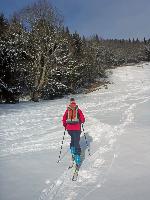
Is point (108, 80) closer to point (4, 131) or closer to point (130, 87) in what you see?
point (130, 87)

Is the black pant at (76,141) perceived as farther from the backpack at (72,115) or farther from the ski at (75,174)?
the ski at (75,174)

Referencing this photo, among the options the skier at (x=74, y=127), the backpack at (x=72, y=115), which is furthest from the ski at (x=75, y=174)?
the backpack at (x=72, y=115)

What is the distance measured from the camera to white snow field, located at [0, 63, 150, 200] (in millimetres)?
10656

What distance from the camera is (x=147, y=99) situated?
→ 36.1 m

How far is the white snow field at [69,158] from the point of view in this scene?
10656 mm

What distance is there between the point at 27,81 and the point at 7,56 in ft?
18.6

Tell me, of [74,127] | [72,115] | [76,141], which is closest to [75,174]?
[76,141]

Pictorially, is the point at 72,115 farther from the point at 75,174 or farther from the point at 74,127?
the point at 75,174

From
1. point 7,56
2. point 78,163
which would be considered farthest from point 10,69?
point 78,163

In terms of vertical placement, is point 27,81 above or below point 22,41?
below

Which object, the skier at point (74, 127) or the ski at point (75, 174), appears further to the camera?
the skier at point (74, 127)

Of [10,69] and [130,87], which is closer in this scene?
[10,69]

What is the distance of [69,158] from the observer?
14.2m

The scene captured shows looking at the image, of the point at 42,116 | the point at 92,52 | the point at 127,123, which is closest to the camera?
the point at 127,123
